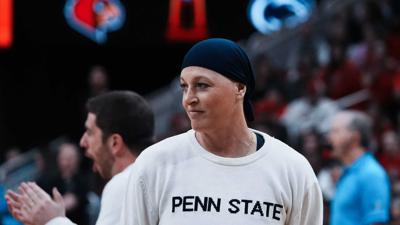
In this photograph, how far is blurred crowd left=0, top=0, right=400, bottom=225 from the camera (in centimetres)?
1134

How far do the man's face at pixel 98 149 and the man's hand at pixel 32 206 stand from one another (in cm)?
40

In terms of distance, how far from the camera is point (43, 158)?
604 inches

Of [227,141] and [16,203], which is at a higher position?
[227,141]

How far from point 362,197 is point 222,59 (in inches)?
128

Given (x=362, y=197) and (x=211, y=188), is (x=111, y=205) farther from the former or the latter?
(x=362, y=197)

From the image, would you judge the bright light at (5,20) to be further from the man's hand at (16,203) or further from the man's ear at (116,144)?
the man's hand at (16,203)

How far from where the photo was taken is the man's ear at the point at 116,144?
523 cm

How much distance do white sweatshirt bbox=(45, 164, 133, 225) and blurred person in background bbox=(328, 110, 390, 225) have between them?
103 inches

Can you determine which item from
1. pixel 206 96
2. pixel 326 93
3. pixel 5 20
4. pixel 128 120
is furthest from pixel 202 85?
pixel 326 93

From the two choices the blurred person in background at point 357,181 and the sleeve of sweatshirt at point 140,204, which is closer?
the sleeve of sweatshirt at point 140,204

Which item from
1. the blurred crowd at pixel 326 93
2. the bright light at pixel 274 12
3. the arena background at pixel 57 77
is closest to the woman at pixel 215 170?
the blurred crowd at pixel 326 93

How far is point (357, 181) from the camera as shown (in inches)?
286

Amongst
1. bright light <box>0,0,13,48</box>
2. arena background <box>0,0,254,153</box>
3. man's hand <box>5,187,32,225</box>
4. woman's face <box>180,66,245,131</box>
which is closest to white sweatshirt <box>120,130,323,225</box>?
woman's face <box>180,66,245,131</box>

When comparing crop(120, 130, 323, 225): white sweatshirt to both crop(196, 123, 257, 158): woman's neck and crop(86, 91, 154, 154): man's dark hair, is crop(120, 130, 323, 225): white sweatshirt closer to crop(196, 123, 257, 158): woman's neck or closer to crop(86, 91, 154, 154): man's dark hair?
crop(196, 123, 257, 158): woman's neck
